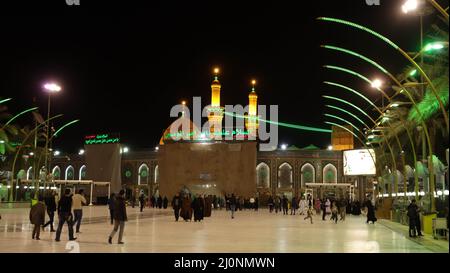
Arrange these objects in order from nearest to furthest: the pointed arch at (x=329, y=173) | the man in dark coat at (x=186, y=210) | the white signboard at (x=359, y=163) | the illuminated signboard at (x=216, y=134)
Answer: the man in dark coat at (x=186, y=210)
the white signboard at (x=359, y=163)
the illuminated signboard at (x=216, y=134)
the pointed arch at (x=329, y=173)

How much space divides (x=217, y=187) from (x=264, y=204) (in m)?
6.10

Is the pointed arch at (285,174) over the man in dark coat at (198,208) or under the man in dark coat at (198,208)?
over

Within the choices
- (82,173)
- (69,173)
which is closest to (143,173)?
(82,173)

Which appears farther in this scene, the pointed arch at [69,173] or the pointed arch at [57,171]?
the pointed arch at [57,171]

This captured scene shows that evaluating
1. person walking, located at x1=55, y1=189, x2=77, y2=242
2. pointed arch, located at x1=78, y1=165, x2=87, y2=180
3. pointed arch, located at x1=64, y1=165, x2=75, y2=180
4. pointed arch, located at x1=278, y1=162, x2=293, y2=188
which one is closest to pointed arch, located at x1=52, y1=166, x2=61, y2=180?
pointed arch, located at x1=64, y1=165, x2=75, y2=180

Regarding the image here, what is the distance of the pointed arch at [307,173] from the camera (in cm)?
6775

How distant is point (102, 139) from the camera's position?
233 feet

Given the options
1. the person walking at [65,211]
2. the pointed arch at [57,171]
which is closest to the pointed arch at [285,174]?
the pointed arch at [57,171]

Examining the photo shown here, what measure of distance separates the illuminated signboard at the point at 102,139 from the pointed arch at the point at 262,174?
18.6 meters

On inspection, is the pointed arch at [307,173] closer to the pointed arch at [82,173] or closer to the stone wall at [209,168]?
the stone wall at [209,168]

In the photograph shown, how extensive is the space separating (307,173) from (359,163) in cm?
2979

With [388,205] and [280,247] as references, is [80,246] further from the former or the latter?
[388,205]

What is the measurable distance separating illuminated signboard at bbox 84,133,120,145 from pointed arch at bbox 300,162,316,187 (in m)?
24.0
